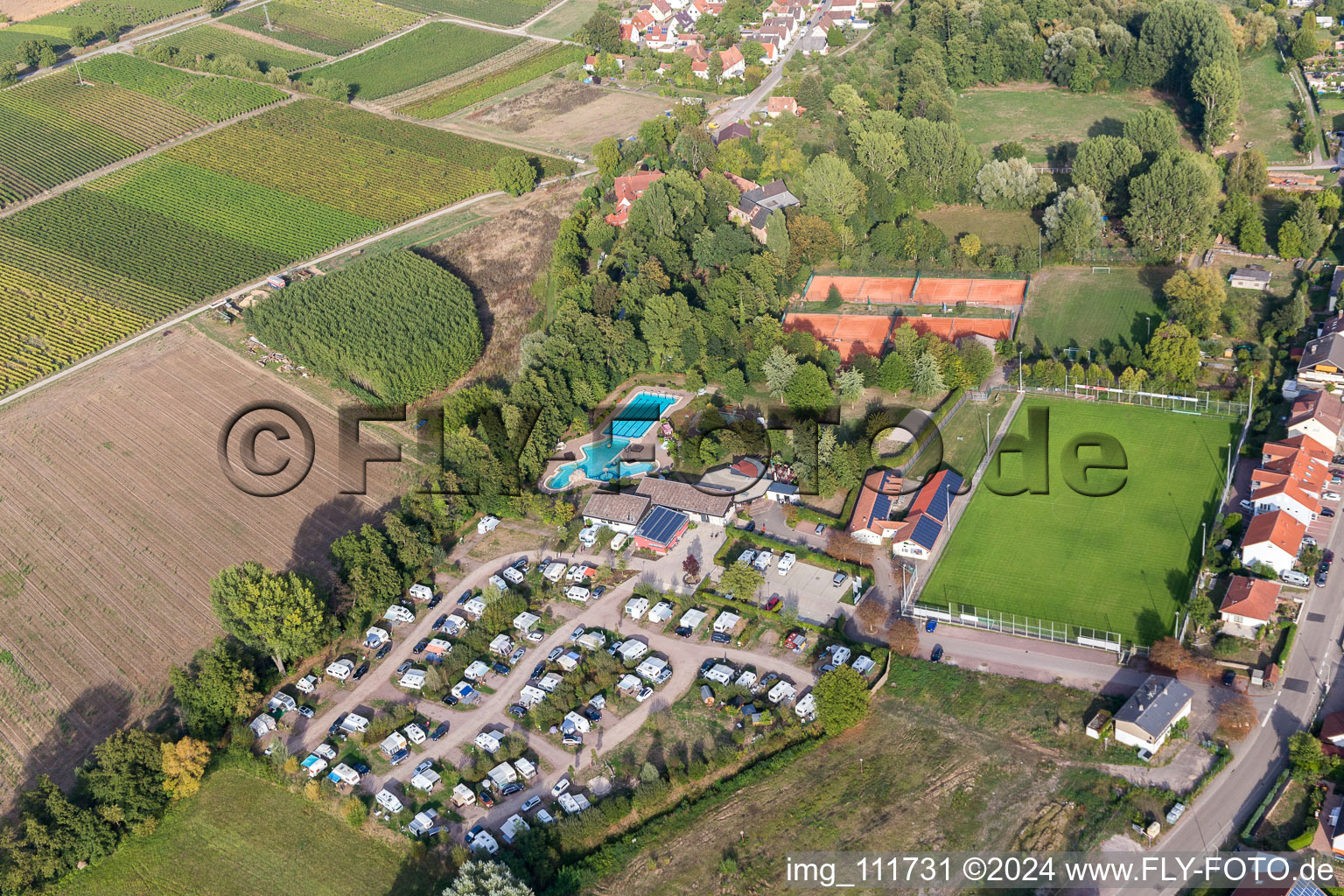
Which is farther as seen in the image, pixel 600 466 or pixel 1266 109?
pixel 1266 109

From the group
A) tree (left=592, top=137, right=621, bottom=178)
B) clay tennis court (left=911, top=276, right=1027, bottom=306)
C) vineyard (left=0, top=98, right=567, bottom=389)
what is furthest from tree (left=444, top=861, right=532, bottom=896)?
tree (left=592, top=137, right=621, bottom=178)

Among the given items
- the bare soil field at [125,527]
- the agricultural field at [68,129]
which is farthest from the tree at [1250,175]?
the agricultural field at [68,129]

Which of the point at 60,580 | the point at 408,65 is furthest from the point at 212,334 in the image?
the point at 408,65

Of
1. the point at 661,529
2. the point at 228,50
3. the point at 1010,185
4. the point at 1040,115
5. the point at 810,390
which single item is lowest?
the point at 661,529

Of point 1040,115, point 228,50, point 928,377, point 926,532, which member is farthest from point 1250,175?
point 228,50

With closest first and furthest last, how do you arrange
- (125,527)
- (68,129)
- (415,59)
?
(125,527), (68,129), (415,59)

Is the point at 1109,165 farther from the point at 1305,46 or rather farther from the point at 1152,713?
the point at 1152,713

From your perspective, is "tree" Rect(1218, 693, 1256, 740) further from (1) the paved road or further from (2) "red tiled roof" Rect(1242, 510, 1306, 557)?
(1) the paved road

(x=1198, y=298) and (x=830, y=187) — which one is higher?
(x=830, y=187)
